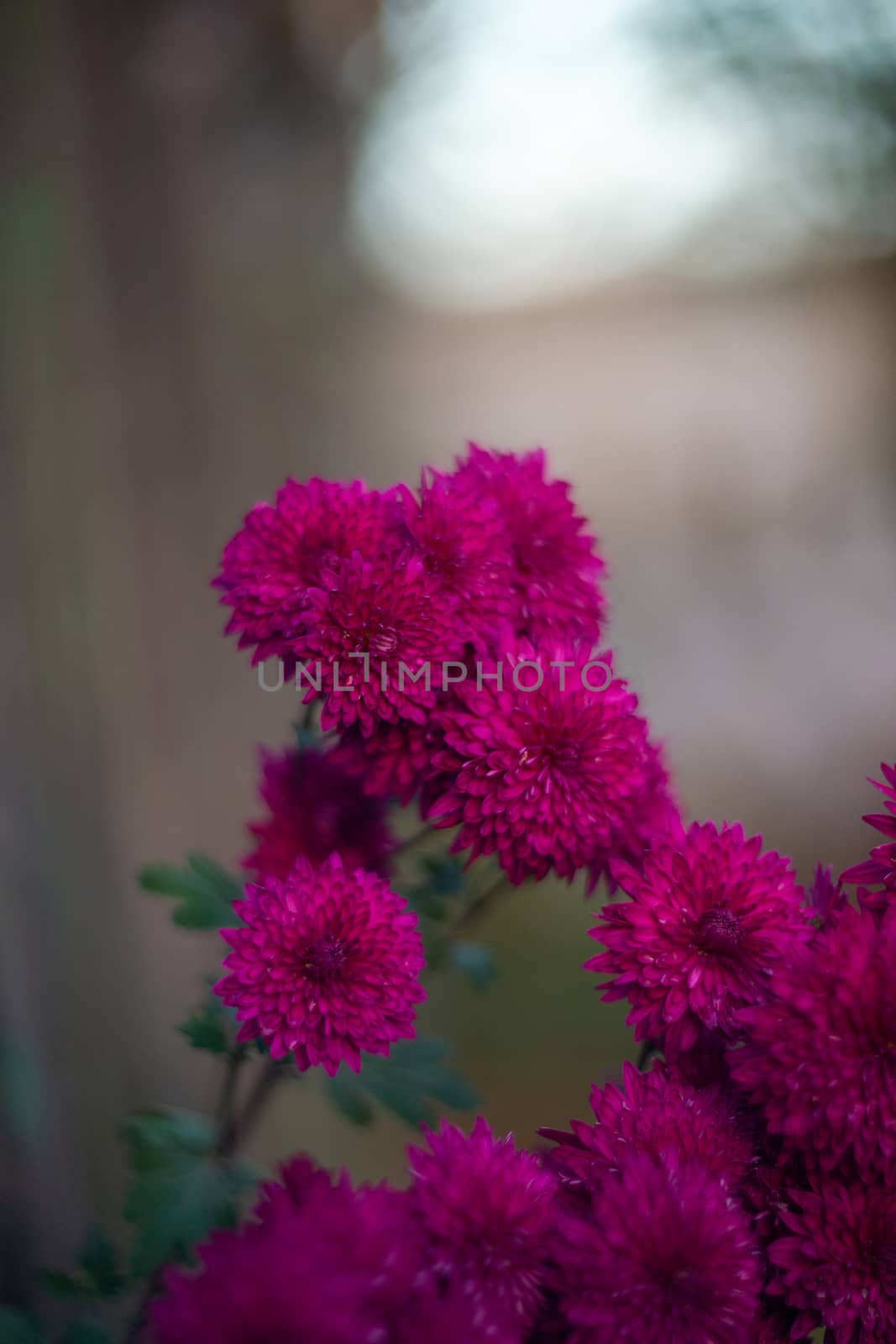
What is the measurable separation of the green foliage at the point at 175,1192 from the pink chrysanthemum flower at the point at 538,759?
36cm

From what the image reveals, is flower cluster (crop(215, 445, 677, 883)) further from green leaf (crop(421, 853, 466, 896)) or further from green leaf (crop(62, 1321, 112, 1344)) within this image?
green leaf (crop(62, 1321, 112, 1344))

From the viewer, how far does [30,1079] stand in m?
1.08

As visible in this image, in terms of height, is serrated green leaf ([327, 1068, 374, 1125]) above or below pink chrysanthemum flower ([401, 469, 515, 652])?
below

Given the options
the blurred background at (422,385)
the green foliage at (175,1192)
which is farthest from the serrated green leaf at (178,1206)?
the blurred background at (422,385)

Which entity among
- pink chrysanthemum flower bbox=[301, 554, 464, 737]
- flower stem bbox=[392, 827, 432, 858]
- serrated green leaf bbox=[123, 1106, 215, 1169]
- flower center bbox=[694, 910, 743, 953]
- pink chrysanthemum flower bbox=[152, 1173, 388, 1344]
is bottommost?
serrated green leaf bbox=[123, 1106, 215, 1169]

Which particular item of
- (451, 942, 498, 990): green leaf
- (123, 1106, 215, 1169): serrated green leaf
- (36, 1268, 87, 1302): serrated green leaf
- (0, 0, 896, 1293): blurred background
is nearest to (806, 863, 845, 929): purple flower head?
(451, 942, 498, 990): green leaf

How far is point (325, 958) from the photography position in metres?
0.46

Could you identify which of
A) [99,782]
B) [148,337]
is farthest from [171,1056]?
[148,337]

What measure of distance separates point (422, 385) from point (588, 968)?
1.44m

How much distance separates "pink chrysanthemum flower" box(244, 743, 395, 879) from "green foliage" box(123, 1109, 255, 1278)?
0.22m

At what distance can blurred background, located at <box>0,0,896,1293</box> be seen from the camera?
133 centimetres

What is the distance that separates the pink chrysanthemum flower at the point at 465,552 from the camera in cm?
51

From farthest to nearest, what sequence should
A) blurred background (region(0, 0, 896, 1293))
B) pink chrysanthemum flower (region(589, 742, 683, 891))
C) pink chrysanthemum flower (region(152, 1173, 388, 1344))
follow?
1. blurred background (region(0, 0, 896, 1293))
2. pink chrysanthemum flower (region(589, 742, 683, 891))
3. pink chrysanthemum flower (region(152, 1173, 388, 1344))

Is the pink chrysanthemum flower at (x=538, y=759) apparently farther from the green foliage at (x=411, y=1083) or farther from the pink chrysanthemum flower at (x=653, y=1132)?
the green foliage at (x=411, y=1083)
